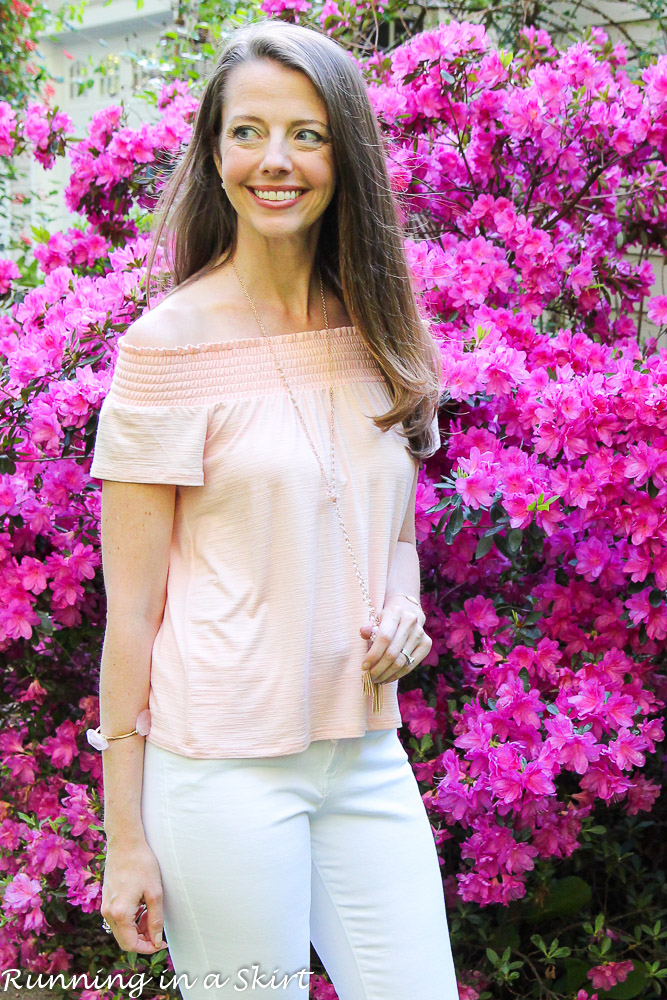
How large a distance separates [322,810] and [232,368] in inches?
27.3

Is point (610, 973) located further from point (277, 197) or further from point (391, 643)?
point (277, 197)

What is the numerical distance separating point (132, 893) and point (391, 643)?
52 cm

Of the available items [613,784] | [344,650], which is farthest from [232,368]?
[613,784]

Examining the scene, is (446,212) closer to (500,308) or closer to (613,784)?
(500,308)

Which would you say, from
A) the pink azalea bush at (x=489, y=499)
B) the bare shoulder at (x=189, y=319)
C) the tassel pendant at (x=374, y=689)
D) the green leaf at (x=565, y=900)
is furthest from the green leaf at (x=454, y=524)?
the green leaf at (x=565, y=900)

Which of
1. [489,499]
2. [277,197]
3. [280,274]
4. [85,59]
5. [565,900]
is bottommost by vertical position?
[565,900]

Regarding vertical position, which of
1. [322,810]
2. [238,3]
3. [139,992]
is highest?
[238,3]

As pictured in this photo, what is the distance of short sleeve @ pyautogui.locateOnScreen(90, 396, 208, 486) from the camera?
1488 mm

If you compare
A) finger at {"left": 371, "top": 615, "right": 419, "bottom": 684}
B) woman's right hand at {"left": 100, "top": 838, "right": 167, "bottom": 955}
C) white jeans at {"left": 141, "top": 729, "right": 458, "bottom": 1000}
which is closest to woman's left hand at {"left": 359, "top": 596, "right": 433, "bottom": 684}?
finger at {"left": 371, "top": 615, "right": 419, "bottom": 684}

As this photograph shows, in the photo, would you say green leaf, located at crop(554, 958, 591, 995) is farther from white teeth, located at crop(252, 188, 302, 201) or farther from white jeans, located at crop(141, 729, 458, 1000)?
white teeth, located at crop(252, 188, 302, 201)

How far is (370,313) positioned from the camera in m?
1.80

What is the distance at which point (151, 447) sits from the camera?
58.8 inches

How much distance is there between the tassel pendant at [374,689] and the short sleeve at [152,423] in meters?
0.40

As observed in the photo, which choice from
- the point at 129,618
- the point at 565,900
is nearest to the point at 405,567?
the point at 129,618
